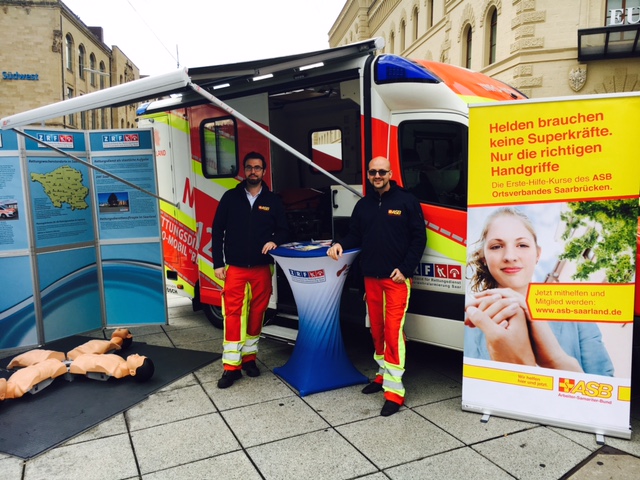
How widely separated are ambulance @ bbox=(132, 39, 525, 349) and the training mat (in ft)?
3.46

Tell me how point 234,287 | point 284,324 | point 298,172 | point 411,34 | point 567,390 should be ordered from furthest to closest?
point 411,34 → point 298,172 → point 284,324 → point 234,287 → point 567,390

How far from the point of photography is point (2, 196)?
17.2ft

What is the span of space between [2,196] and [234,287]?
293cm

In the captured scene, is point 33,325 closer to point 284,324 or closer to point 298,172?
point 284,324

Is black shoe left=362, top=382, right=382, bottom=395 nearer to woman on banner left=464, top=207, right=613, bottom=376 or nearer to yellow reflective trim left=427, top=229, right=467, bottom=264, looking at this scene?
woman on banner left=464, top=207, right=613, bottom=376

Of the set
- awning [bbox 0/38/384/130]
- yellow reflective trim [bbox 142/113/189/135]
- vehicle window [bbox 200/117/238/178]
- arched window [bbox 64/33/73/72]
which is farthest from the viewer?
arched window [bbox 64/33/73/72]

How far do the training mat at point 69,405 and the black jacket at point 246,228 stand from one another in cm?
115

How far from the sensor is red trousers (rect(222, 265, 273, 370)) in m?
4.27

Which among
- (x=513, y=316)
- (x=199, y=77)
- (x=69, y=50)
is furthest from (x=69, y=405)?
(x=69, y=50)

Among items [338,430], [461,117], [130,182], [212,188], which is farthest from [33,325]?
[461,117]

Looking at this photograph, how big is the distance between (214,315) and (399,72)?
365 cm

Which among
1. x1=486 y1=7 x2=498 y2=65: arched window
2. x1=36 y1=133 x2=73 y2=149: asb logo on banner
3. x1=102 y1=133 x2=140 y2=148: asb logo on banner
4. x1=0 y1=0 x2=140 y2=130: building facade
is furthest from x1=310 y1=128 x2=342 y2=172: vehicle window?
x1=0 y1=0 x2=140 y2=130: building facade

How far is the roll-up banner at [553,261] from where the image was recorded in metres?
3.12

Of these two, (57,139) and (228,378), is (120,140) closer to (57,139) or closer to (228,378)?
(57,139)
